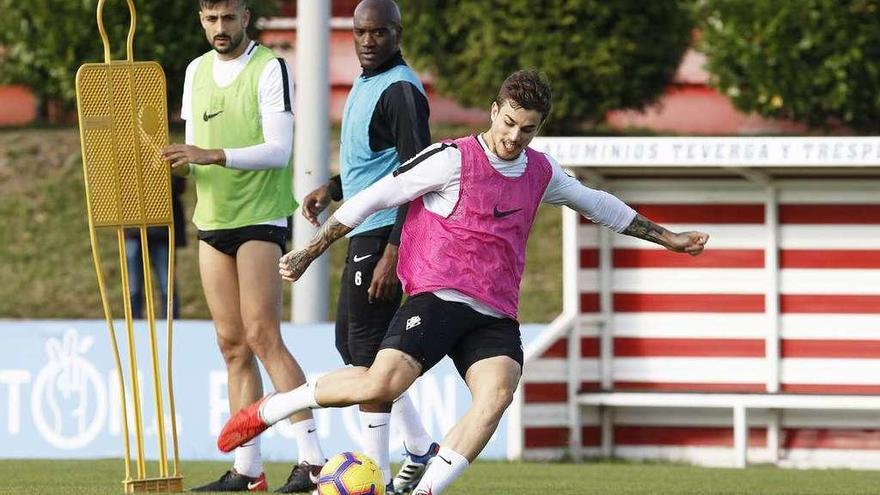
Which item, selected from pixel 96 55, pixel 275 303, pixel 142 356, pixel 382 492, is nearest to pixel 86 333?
pixel 142 356

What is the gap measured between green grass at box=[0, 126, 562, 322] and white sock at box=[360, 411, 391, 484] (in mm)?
10803

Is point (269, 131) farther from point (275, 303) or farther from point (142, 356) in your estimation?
point (142, 356)

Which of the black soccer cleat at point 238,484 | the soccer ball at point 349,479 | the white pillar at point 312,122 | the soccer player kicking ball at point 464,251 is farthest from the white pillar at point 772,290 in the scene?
the soccer ball at point 349,479

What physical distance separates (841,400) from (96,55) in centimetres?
1152

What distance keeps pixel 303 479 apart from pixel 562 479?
2.41 meters

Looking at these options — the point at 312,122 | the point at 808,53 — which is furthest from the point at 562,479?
the point at 808,53

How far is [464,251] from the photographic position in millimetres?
8180

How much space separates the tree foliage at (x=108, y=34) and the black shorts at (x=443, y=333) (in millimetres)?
13205

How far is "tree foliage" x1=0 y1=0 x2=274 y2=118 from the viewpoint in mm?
21500

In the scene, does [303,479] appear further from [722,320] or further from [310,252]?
[722,320]

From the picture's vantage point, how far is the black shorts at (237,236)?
30.7ft

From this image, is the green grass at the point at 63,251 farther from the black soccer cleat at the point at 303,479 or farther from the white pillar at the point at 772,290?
the black soccer cleat at the point at 303,479

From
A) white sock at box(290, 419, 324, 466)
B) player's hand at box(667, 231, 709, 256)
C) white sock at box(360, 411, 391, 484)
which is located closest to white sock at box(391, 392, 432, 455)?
white sock at box(360, 411, 391, 484)

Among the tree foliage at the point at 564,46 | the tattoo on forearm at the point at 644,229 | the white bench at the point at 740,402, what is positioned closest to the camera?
the tattoo on forearm at the point at 644,229
